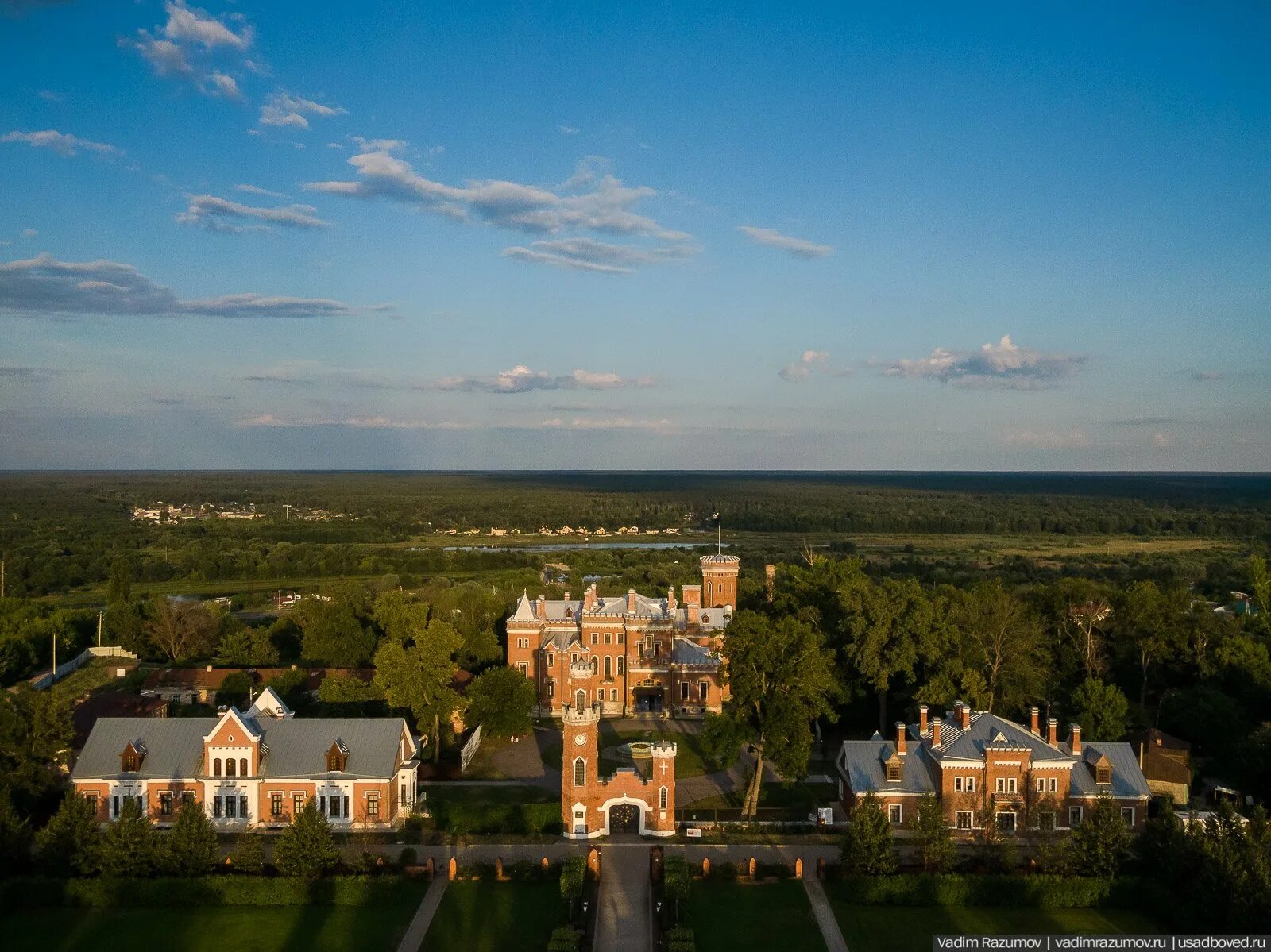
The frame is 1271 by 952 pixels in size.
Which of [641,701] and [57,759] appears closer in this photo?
[57,759]

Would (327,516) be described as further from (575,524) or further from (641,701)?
(641,701)

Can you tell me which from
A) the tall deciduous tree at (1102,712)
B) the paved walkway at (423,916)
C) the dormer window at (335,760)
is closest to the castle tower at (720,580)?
the tall deciduous tree at (1102,712)

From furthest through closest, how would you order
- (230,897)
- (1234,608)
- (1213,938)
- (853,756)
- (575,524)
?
(575,524) < (1234,608) < (853,756) < (230,897) < (1213,938)

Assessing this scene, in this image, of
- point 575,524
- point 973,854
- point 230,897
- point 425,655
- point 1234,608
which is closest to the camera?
point 230,897

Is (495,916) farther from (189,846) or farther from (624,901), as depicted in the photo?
(189,846)

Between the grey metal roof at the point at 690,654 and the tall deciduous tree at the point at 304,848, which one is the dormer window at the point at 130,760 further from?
the grey metal roof at the point at 690,654

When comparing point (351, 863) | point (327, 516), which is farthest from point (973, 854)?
point (327, 516)

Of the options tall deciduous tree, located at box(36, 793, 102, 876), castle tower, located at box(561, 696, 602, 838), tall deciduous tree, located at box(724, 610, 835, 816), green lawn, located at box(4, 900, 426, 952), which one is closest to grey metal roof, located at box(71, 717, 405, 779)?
tall deciduous tree, located at box(36, 793, 102, 876)
